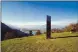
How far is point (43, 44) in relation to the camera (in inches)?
137

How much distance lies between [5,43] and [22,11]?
628 mm

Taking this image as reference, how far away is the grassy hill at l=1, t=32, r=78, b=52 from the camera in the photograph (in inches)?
136

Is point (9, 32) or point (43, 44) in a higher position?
point (9, 32)

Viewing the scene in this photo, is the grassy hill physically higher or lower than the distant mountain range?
lower

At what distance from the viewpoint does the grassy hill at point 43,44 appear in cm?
345

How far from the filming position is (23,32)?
138 inches

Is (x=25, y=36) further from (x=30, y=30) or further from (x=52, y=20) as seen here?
(x=52, y=20)

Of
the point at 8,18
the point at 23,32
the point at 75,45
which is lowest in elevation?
the point at 75,45

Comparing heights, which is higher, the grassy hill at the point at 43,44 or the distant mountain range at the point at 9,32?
the distant mountain range at the point at 9,32

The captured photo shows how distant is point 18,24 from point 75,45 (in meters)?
1.03

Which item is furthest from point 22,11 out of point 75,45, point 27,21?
point 75,45

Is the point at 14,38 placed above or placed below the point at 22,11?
below

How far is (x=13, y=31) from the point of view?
3527 millimetres

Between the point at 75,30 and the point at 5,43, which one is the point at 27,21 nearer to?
the point at 5,43
